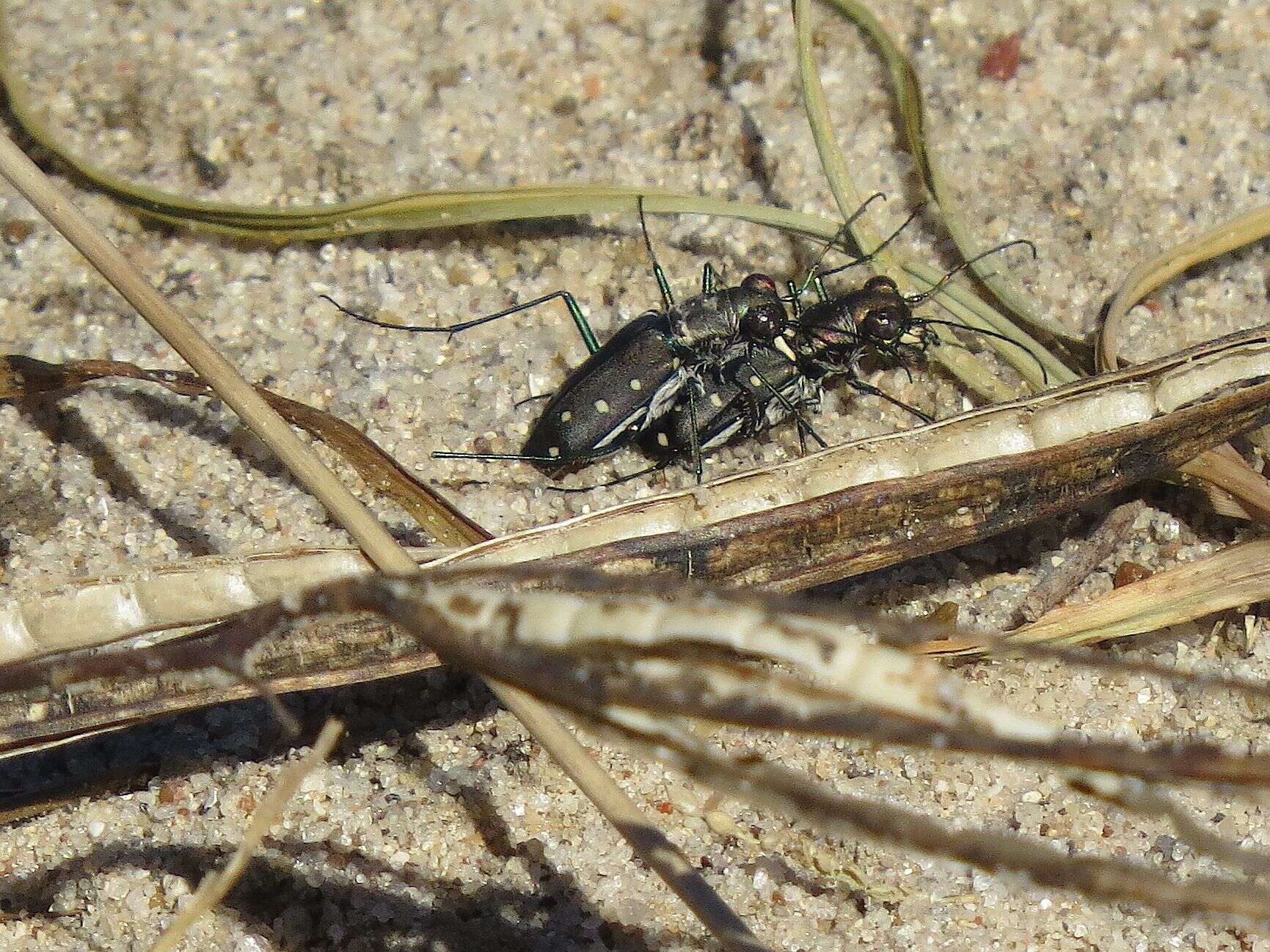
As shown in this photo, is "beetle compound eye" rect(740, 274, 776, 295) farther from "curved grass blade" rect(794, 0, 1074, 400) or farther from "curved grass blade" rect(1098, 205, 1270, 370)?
"curved grass blade" rect(1098, 205, 1270, 370)

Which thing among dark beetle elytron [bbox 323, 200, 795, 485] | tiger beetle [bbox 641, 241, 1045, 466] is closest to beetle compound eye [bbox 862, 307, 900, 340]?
tiger beetle [bbox 641, 241, 1045, 466]

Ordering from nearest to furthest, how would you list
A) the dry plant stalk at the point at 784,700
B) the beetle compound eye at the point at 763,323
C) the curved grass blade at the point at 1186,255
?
the dry plant stalk at the point at 784,700
the curved grass blade at the point at 1186,255
the beetle compound eye at the point at 763,323

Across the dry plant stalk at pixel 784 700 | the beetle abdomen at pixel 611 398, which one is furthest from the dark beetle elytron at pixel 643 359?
the dry plant stalk at pixel 784 700

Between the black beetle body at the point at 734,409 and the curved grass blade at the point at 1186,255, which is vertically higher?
the curved grass blade at the point at 1186,255

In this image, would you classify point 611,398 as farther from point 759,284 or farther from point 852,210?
point 852,210

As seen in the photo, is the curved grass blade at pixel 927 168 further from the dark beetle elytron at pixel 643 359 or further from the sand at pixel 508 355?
the dark beetle elytron at pixel 643 359

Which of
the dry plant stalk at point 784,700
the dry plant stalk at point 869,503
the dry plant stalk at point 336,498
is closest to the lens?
the dry plant stalk at point 784,700

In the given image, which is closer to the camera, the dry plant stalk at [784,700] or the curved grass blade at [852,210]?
the dry plant stalk at [784,700]

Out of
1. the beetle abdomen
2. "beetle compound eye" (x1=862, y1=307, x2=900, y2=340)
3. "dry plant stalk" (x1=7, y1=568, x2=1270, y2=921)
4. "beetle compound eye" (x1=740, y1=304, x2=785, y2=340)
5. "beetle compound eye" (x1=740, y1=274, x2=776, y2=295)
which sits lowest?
"dry plant stalk" (x1=7, y1=568, x2=1270, y2=921)
